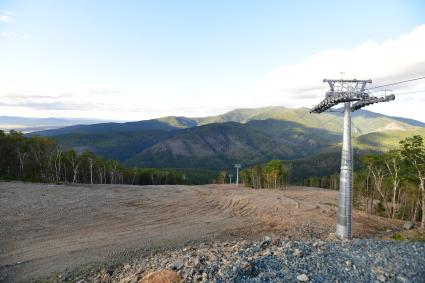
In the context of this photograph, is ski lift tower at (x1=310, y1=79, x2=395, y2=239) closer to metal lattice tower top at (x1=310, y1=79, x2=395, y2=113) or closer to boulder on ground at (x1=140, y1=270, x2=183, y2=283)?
metal lattice tower top at (x1=310, y1=79, x2=395, y2=113)

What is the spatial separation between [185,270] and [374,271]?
7.71 meters

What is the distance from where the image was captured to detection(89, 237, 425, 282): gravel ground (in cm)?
1168

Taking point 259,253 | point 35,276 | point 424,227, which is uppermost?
point 259,253

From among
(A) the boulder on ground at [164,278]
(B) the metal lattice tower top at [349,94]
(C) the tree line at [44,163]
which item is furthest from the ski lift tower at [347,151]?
(C) the tree line at [44,163]

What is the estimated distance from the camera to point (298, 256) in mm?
13758

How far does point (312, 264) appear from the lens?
1285 centimetres

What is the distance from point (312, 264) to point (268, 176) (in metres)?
71.6

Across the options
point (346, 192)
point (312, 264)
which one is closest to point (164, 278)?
point (312, 264)

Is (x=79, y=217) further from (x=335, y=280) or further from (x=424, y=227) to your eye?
(x=424, y=227)

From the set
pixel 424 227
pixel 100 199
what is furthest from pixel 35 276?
pixel 424 227

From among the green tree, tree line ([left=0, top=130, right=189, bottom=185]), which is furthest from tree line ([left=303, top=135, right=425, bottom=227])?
tree line ([left=0, top=130, right=189, bottom=185])

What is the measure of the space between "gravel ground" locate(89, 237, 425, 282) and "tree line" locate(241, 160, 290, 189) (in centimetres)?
6732

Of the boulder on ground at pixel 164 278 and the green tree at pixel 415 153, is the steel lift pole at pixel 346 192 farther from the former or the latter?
the green tree at pixel 415 153

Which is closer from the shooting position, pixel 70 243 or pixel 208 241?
pixel 70 243
